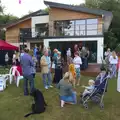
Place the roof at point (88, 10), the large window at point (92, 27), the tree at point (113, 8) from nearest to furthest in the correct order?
the roof at point (88, 10) < the large window at point (92, 27) < the tree at point (113, 8)

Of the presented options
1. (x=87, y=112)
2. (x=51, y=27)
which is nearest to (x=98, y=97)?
(x=87, y=112)

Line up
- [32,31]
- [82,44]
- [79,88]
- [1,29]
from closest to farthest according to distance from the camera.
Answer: [79,88], [82,44], [32,31], [1,29]

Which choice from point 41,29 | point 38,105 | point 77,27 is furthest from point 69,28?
point 38,105

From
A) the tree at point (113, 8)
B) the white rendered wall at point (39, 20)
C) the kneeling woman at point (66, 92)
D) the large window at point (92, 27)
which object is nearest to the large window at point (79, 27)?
the large window at point (92, 27)

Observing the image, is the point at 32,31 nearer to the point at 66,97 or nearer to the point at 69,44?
the point at 69,44

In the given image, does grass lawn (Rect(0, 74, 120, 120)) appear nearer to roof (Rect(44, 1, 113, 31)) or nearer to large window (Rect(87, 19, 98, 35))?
large window (Rect(87, 19, 98, 35))

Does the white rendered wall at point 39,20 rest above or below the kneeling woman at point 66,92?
above

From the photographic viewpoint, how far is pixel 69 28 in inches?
1032

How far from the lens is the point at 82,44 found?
25.2 m

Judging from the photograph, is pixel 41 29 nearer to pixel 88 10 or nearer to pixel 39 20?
pixel 39 20

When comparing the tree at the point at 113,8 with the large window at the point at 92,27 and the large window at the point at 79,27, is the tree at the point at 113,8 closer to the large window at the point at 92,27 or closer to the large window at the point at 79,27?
the large window at the point at 92,27

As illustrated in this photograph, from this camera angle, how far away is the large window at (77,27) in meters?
25.2

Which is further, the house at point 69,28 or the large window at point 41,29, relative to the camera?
the large window at point 41,29

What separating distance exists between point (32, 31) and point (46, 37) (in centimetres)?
386
